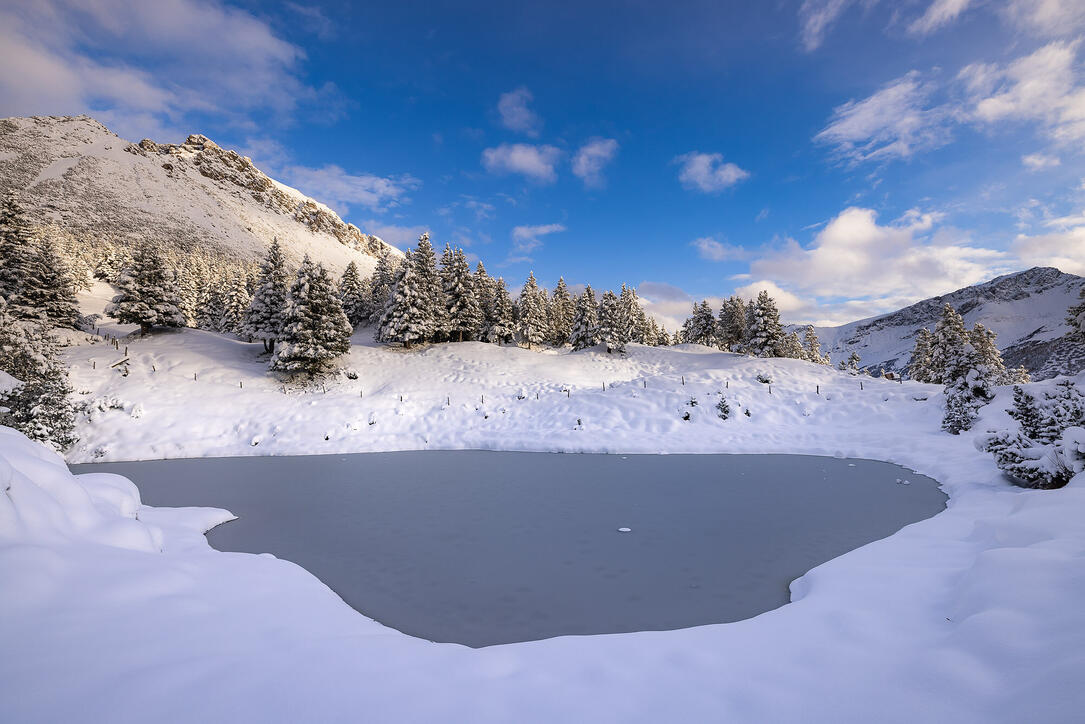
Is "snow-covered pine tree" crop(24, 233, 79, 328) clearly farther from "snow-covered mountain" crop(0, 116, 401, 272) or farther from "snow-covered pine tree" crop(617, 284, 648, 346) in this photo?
"snow-covered mountain" crop(0, 116, 401, 272)

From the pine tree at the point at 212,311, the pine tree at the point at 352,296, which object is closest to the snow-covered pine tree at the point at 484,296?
the pine tree at the point at 352,296

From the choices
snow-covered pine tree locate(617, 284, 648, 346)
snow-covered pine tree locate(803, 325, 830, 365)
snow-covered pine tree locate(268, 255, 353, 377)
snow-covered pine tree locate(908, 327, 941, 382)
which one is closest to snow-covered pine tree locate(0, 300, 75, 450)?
snow-covered pine tree locate(268, 255, 353, 377)

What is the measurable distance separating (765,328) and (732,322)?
1004 cm

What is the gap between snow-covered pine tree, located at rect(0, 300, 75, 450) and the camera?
567 inches

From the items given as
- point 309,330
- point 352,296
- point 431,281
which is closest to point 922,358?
point 431,281

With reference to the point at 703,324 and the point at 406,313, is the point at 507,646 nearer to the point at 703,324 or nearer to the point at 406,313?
the point at 406,313

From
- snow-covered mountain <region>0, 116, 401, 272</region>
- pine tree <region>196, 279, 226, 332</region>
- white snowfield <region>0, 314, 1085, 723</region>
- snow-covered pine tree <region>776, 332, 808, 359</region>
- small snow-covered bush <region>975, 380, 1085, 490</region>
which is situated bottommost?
white snowfield <region>0, 314, 1085, 723</region>

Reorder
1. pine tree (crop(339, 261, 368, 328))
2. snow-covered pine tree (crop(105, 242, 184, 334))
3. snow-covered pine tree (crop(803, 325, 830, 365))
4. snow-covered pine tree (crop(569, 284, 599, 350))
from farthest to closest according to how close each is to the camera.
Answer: snow-covered pine tree (crop(803, 325, 830, 365)) < pine tree (crop(339, 261, 368, 328)) < snow-covered pine tree (crop(569, 284, 599, 350)) < snow-covered pine tree (crop(105, 242, 184, 334))

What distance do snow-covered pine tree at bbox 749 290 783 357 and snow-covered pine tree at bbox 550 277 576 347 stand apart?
23.7 m

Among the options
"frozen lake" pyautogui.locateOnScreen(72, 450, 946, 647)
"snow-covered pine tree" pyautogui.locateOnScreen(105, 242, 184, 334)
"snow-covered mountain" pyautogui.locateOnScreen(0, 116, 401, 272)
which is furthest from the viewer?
"snow-covered mountain" pyautogui.locateOnScreen(0, 116, 401, 272)

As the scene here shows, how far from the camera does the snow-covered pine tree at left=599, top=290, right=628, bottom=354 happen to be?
46.7 meters

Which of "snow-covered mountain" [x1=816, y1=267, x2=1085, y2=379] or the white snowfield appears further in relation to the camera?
"snow-covered mountain" [x1=816, y1=267, x2=1085, y2=379]

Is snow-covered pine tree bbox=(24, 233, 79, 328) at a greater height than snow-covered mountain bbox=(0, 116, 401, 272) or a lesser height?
lesser

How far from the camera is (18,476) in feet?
14.8
